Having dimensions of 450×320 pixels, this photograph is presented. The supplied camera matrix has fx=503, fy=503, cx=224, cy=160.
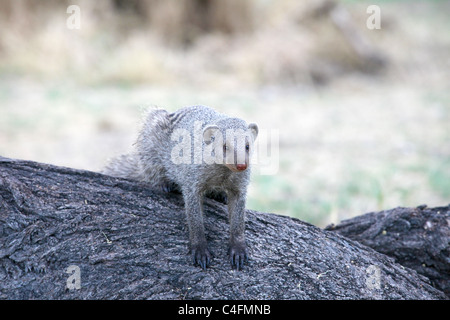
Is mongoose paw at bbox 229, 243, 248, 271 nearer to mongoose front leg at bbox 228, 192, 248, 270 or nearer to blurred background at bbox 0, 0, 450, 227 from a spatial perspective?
mongoose front leg at bbox 228, 192, 248, 270

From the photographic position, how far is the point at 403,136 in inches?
286

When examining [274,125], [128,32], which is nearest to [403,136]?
[274,125]

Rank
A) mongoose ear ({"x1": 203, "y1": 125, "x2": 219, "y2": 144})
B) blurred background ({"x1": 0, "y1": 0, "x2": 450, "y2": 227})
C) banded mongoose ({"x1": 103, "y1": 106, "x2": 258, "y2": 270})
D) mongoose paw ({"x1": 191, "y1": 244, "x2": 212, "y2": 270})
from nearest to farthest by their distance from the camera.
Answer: mongoose paw ({"x1": 191, "y1": 244, "x2": 212, "y2": 270}) < banded mongoose ({"x1": 103, "y1": 106, "x2": 258, "y2": 270}) < mongoose ear ({"x1": 203, "y1": 125, "x2": 219, "y2": 144}) < blurred background ({"x1": 0, "y1": 0, "x2": 450, "y2": 227})

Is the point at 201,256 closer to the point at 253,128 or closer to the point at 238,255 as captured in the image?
the point at 238,255

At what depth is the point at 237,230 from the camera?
2.58 metres

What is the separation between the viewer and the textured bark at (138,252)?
7.45 ft

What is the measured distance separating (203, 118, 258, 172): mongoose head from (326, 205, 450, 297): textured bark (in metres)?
0.95

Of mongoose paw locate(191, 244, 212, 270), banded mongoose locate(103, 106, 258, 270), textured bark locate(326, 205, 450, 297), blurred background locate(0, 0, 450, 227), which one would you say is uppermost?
blurred background locate(0, 0, 450, 227)

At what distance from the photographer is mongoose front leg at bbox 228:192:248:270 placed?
96.7 inches

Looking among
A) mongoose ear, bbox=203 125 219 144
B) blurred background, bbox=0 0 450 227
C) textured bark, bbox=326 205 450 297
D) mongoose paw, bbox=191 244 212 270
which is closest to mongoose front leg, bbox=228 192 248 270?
mongoose paw, bbox=191 244 212 270

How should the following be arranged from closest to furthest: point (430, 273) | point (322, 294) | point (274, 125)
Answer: point (322, 294) < point (430, 273) < point (274, 125)

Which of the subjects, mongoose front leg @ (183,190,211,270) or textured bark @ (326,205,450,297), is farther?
textured bark @ (326,205,450,297)
